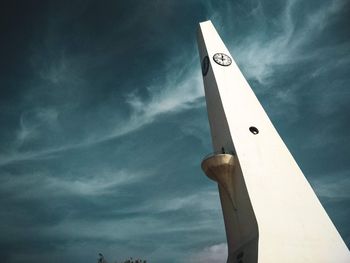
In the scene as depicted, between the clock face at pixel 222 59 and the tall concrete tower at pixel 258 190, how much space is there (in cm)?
105

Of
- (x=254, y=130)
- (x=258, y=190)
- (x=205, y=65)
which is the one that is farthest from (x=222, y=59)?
(x=258, y=190)

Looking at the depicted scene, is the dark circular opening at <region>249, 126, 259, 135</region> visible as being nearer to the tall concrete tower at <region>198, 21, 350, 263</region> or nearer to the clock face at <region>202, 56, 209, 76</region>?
the tall concrete tower at <region>198, 21, 350, 263</region>

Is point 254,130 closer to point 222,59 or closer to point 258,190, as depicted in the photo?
point 258,190

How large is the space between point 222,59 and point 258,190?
11.7m

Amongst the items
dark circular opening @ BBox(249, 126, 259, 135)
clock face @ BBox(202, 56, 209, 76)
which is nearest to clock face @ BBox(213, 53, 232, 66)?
clock face @ BBox(202, 56, 209, 76)

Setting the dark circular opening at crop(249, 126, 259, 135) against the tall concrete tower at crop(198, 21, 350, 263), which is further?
the dark circular opening at crop(249, 126, 259, 135)

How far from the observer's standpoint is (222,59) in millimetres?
24203

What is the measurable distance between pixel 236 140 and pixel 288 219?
5369mm

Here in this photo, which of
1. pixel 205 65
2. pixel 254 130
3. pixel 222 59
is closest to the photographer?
pixel 254 130

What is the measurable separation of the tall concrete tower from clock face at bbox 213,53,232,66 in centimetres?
105

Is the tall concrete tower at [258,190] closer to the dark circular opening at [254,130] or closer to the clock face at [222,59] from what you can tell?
the dark circular opening at [254,130]

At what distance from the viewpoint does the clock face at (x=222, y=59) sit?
78.1 feet

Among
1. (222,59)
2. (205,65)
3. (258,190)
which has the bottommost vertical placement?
(258,190)

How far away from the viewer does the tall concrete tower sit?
49.5ft
